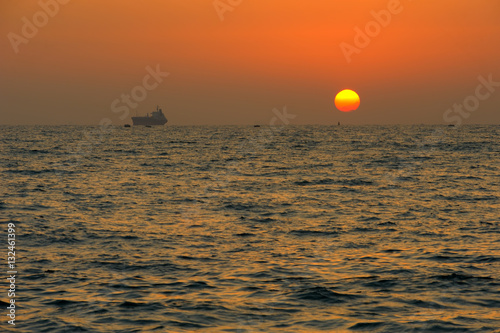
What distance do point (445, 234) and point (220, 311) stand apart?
12.0 metres

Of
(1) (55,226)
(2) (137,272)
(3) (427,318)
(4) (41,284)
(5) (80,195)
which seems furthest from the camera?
(5) (80,195)

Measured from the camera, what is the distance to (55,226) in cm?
2336

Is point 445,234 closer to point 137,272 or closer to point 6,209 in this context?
point 137,272

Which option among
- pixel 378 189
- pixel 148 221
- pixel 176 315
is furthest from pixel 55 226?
pixel 378 189

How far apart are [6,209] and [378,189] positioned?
74.0 feet

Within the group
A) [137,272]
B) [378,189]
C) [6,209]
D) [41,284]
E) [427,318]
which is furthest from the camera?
[378,189]

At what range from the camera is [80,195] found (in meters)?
33.7

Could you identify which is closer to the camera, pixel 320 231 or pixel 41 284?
pixel 41 284

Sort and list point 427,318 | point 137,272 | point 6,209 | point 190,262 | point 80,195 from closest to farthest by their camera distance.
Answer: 1. point 427,318
2. point 137,272
3. point 190,262
4. point 6,209
5. point 80,195

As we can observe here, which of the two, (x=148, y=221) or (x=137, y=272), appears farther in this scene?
(x=148, y=221)

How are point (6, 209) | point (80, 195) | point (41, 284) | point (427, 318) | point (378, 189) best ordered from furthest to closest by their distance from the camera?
point (378, 189) < point (80, 195) < point (6, 209) < point (41, 284) < point (427, 318)

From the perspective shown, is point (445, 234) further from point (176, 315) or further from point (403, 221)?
point (176, 315)

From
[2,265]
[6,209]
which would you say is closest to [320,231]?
[2,265]

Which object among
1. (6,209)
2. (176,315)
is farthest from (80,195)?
(176,315)
